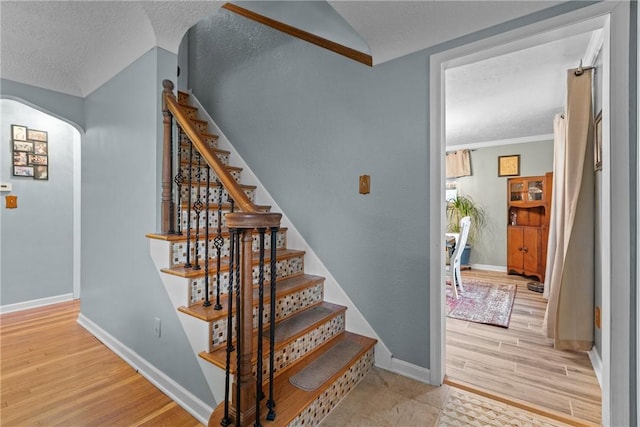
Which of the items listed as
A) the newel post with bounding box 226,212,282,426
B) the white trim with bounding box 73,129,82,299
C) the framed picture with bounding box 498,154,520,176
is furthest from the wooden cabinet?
the white trim with bounding box 73,129,82,299

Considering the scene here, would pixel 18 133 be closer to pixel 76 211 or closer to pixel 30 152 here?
pixel 30 152

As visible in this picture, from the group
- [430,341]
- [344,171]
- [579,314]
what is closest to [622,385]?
[430,341]

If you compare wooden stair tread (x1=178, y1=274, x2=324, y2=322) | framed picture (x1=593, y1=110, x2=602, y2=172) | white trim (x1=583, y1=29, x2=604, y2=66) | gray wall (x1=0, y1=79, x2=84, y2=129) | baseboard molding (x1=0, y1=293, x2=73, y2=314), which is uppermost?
A: white trim (x1=583, y1=29, x2=604, y2=66)

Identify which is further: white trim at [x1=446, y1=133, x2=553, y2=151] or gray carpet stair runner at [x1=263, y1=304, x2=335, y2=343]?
white trim at [x1=446, y1=133, x2=553, y2=151]

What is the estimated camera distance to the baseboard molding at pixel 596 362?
1965mm

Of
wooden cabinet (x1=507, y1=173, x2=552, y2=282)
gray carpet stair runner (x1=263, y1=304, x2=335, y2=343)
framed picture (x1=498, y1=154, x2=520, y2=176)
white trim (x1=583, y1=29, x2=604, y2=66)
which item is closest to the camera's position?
gray carpet stair runner (x1=263, y1=304, x2=335, y2=343)

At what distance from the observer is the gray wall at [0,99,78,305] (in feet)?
10.4

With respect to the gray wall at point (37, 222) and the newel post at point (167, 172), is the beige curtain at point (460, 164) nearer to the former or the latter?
the newel post at point (167, 172)

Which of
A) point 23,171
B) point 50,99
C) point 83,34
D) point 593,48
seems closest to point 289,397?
point 83,34

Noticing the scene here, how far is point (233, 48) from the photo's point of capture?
10.3 feet

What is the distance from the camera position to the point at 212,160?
1654mm

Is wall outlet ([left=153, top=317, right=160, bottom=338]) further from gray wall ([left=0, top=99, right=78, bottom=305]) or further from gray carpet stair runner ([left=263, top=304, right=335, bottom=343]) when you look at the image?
gray wall ([left=0, top=99, right=78, bottom=305])

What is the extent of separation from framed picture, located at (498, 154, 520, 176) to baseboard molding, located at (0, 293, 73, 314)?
679cm

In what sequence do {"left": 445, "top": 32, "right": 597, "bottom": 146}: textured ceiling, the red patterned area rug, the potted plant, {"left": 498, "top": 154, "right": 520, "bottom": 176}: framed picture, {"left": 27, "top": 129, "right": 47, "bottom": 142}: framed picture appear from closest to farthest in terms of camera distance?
{"left": 445, "top": 32, "right": 597, "bottom": 146}: textured ceiling → the red patterned area rug → {"left": 27, "top": 129, "right": 47, "bottom": 142}: framed picture → {"left": 498, "top": 154, "right": 520, "bottom": 176}: framed picture → the potted plant
